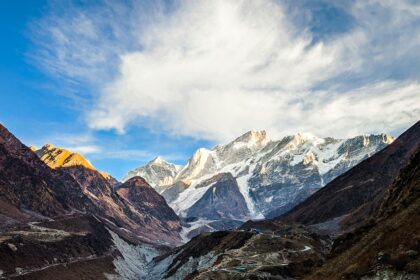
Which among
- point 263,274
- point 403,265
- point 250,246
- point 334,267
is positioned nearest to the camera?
point 403,265

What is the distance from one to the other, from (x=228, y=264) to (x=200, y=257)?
2717 inches

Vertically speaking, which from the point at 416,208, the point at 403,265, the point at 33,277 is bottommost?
the point at 403,265

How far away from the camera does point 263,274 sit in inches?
4444

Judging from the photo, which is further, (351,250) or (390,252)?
(351,250)

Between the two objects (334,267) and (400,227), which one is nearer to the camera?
(400,227)

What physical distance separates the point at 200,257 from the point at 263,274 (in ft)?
269

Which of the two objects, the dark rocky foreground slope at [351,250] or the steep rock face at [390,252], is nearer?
the steep rock face at [390,252]

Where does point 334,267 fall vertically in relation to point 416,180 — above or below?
below

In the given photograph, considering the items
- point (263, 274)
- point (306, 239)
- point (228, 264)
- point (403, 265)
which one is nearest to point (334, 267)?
point (403, 265)

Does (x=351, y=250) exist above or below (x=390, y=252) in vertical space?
above

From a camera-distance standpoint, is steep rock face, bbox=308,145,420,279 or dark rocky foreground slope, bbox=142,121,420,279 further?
dark rocky foreground slope, bbox=142,121,420,279

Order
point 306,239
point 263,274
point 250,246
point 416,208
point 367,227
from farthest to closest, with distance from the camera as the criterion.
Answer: point 306,239, point 250,246, point 263,274, point 367,227, point 416,208

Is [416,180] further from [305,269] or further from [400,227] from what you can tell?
[305,269]

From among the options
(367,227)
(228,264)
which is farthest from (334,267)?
(228,264)
